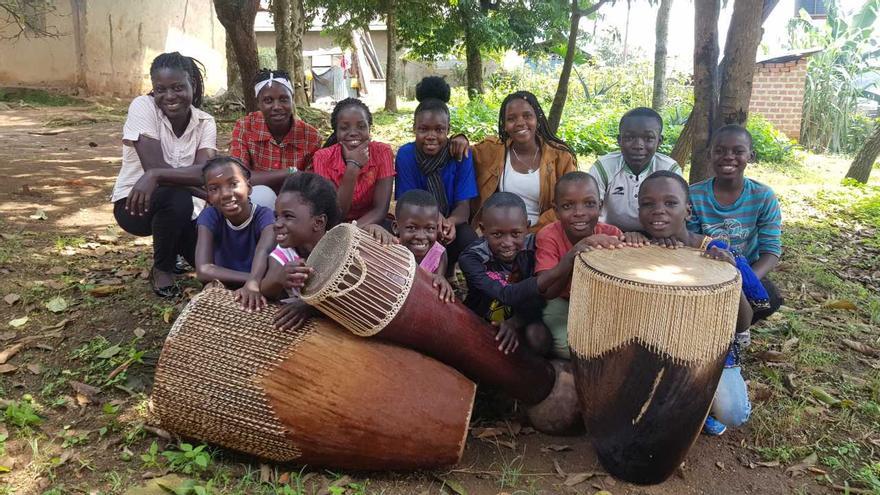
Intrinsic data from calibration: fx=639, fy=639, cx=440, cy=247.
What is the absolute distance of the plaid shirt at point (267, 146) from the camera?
387cm

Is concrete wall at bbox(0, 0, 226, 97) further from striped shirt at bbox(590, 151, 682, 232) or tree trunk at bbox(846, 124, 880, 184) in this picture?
tree trunk at bbox(846, 124, 880, 184)

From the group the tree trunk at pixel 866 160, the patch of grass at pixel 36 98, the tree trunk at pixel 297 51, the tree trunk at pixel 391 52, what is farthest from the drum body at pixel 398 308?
the patch of grass at pixel 36 98

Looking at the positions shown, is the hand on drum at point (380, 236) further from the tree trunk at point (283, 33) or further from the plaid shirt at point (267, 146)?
the tree trunk at point (283, 33)

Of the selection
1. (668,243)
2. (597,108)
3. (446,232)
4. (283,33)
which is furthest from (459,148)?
(597,108)

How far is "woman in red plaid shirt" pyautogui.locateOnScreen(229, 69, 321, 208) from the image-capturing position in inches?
145

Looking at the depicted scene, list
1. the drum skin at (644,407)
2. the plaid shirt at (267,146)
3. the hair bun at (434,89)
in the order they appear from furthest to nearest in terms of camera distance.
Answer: the hair bun at (434,89) → the plaid shirt at (267,146) → the drum skin at (644,407)

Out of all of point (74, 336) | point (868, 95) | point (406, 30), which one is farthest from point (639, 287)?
point (868, 95)

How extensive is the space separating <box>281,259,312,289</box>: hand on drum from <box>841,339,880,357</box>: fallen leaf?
3129 mm

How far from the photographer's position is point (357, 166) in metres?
3.36

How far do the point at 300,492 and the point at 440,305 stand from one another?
2.90 feet

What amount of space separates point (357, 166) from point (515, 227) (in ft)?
3.13

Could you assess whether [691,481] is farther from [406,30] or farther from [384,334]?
[406,30]

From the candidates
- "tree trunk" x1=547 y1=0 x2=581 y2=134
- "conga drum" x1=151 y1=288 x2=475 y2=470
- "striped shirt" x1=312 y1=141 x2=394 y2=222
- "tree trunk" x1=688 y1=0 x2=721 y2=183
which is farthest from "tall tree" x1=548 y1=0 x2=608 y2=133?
"conga drum" x1=151 y1=288 x2=475 y2=470

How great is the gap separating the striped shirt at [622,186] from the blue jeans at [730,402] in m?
1.03
